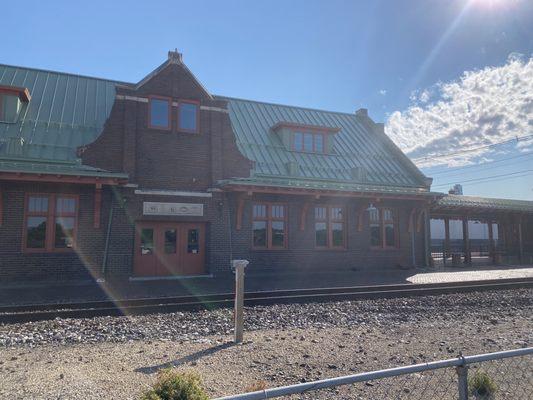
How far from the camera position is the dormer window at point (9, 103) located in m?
16.6

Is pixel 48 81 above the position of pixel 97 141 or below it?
above

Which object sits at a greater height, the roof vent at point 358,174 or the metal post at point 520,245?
the roof vent at point 358,174

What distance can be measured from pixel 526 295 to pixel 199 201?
12059mm

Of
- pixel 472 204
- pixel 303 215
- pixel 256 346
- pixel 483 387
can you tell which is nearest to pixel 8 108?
pixel 303 215

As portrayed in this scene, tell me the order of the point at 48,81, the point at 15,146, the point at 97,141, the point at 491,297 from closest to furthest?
the point at 491,297, the point at 15,146, the point at 97,141, the point at 48,81

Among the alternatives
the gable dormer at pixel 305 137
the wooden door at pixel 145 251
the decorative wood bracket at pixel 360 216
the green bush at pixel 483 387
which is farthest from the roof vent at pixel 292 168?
the green bush at pixel 483 387

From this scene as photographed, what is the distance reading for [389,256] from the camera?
70.4ft

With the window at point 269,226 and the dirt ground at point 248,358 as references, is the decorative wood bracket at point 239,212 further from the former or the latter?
the dirt ground at point 248,358

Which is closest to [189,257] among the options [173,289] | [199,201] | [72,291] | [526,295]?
[199,201]

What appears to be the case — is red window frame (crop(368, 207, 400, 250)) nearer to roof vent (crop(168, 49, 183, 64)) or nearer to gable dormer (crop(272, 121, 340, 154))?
gable dormer (crop(272, 121, 340, 154))

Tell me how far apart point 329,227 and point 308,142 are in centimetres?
468

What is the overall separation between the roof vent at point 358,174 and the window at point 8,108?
1518 cm

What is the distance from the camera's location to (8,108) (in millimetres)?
16750

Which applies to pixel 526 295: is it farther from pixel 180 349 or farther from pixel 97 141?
pixel 97 141
